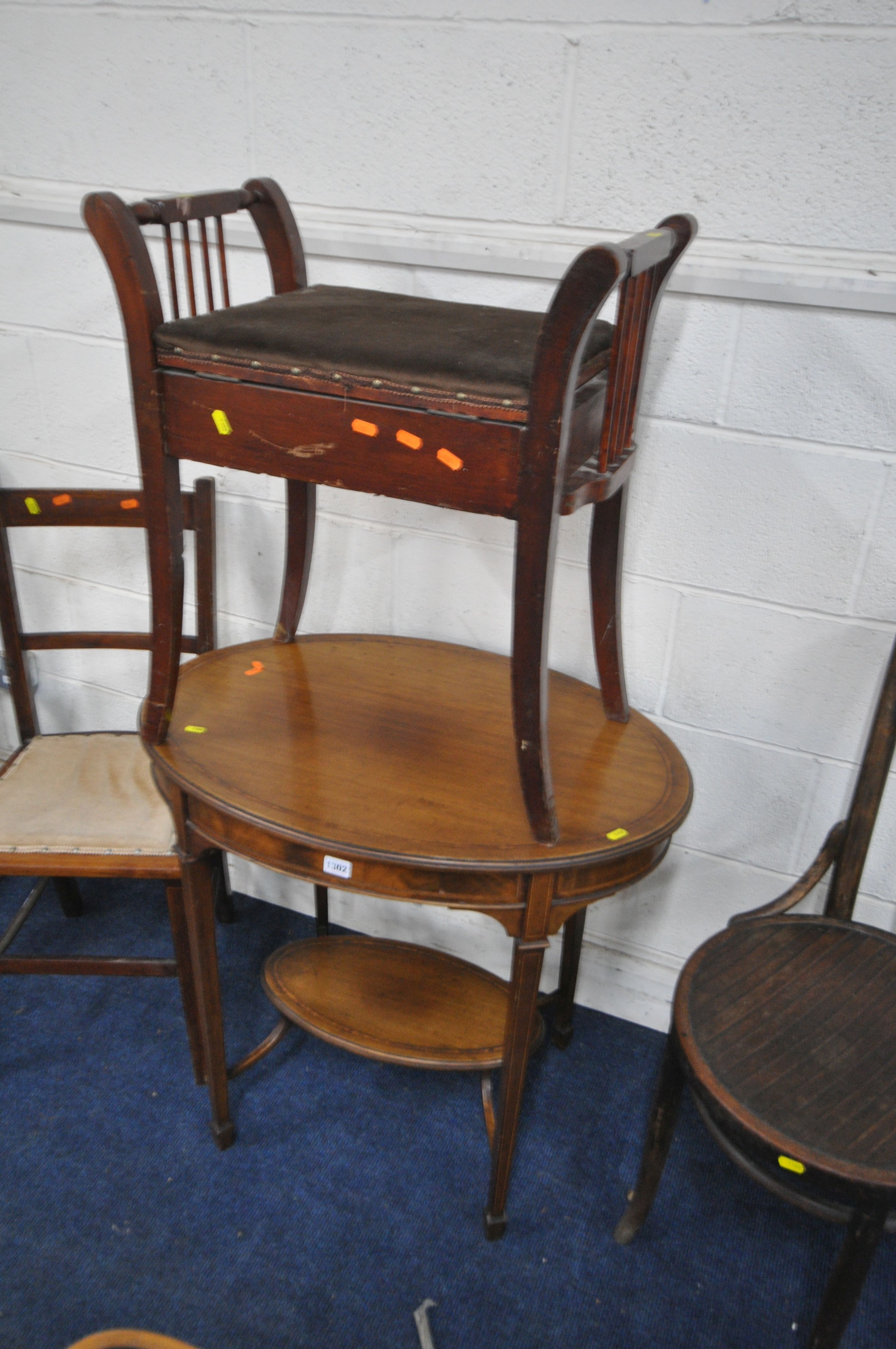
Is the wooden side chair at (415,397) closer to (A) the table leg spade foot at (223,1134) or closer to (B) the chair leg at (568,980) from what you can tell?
(B) the chair leg at (568,980)

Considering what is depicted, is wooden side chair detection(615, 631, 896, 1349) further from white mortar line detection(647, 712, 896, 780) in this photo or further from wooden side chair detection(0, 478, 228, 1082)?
wooden side chair detection(0, 478, 228, 1082)

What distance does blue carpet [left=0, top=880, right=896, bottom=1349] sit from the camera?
4.35ft

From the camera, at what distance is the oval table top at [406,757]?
1132 millimetres

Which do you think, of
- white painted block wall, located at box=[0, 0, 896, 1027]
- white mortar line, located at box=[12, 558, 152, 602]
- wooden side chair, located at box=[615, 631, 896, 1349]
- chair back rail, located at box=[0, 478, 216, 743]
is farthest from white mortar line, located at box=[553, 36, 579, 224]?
white mortar line, located at box=[12, 558, 152, 602]

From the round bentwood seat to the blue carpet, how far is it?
50 centimetres

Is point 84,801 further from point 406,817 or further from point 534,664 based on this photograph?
point 534,664

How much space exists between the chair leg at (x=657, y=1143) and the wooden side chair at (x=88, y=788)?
735 mm

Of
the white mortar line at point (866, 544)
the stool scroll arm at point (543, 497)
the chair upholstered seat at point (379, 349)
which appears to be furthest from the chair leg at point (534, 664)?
the white mortar line at point (866, 544)

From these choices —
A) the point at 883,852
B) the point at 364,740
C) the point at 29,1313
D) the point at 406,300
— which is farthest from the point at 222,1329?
the point at 406,300

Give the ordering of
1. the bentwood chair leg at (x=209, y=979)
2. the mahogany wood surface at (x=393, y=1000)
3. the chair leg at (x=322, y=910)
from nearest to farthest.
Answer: the bentwood chair leg at (x=209, y=979) → the mahogany wood surface at (x=393, y=1000) → the chair leg at (x=322, y=910)

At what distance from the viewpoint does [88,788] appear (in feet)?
5.37

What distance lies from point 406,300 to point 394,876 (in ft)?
2.49

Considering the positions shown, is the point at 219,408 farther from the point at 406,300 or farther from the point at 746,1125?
the point at 746,1125

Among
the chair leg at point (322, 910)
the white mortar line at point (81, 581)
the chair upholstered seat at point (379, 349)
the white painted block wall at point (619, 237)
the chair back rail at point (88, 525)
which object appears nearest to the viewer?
the chair upholstered seat at point (379, 349)
